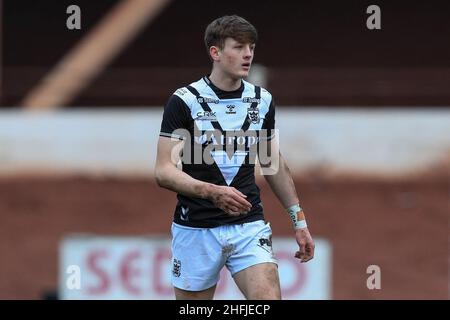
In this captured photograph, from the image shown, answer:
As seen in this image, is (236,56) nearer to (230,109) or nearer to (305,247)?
(230,109)

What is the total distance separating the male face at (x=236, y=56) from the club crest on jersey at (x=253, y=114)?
0.25 m

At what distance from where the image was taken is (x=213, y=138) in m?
7.01

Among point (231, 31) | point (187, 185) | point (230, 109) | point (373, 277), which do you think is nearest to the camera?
point (187, 185)

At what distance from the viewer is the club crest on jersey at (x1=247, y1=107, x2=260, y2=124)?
23.3ft

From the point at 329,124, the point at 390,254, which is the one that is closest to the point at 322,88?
the point at 329,124

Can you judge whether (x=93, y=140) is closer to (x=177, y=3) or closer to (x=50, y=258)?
(x=50, y=258)

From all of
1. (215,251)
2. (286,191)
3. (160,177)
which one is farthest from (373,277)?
(160,177)

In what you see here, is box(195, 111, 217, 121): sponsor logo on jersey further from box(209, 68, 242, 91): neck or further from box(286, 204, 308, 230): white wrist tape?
box(286, 204, 308, 230): white wrist tape

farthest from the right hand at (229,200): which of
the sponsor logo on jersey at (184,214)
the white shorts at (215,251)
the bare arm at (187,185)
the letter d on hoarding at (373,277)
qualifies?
the letter d on hoarding at (373,277)

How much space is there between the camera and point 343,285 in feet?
46.0

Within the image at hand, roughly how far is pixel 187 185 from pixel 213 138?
42 centimetres

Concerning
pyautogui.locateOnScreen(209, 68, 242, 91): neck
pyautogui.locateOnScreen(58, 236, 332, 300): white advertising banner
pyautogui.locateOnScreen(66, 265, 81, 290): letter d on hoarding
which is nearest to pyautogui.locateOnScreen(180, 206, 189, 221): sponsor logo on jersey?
pyautogui.locateOnScreen(209, 68, 242, 91): neck

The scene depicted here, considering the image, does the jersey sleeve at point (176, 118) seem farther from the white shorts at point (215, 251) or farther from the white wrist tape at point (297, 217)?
the white wrist tape at point (297, 217)

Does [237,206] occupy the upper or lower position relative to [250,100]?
lower
